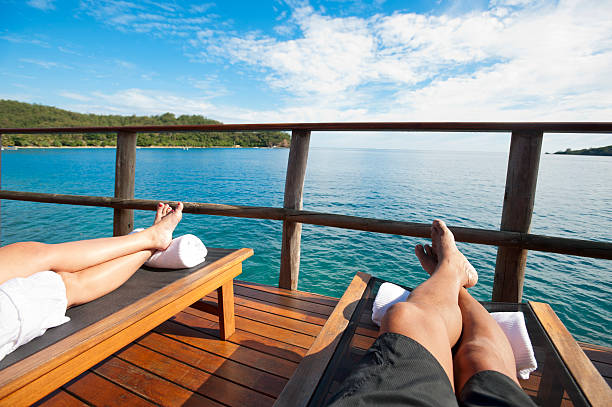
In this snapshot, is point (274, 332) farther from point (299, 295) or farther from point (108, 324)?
point (108, 324)

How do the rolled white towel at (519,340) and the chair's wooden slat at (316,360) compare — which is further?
the rolled white towel at (519,340)

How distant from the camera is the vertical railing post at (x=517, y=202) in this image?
5.31ft

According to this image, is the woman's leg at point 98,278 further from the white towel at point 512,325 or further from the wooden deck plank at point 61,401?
the white towel at point 512,325

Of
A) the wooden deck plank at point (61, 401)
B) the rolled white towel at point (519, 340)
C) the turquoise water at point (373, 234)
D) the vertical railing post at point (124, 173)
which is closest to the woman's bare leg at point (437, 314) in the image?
the rolled white towel at point (519, 340)

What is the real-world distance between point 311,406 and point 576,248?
1.67 m

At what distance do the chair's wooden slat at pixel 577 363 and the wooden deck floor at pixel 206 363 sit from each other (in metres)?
0.56

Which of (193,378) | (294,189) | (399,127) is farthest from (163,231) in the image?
(399,127)

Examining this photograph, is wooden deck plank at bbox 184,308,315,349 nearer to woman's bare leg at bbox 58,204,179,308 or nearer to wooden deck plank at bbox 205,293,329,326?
wooden deck plank at bbox 205,293,329,326

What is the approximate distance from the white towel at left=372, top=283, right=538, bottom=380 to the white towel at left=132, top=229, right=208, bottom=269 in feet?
3.07

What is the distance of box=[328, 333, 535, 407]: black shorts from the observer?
0.51m

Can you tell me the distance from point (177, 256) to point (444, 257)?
1.26 m

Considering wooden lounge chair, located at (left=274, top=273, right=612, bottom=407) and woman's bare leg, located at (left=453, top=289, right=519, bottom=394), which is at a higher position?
woman's bare leg, located at (left=453, top=289, right=519, bottom=394)

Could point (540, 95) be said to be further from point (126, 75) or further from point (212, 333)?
point (126, 75)

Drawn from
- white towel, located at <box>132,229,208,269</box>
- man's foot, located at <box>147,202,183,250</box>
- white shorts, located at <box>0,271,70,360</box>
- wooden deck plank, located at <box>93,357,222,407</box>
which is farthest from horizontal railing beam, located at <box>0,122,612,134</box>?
wooden deck plank, located at <box>93,357,222,407</box>
